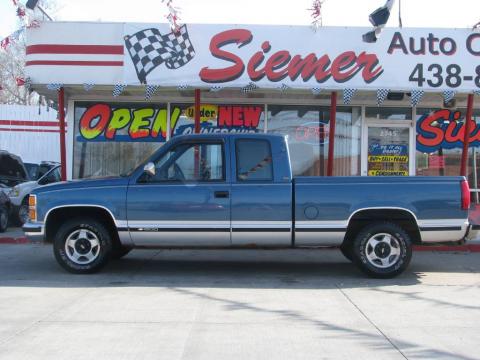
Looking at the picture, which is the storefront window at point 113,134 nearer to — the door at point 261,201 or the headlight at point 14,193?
the headlight at point 14,193

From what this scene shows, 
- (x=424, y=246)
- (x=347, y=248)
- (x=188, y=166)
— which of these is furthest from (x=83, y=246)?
(x=424, y=246)

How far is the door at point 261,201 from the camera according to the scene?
7695 millimetres

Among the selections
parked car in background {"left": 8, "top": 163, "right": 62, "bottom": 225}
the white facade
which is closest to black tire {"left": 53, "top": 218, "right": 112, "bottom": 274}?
parked car in background {"left": 8, "top": 163, "right": 62, "bottom": 225}

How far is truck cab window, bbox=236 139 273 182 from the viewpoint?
7.83 metres

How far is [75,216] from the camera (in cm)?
812

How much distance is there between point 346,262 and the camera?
968 centimetres

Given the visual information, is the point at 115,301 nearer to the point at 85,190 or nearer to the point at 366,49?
the point at 85,190

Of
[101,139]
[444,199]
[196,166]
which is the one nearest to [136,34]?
[101,139]

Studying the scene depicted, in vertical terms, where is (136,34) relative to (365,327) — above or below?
above

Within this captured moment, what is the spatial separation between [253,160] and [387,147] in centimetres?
649

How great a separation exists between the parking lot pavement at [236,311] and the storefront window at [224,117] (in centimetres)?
451

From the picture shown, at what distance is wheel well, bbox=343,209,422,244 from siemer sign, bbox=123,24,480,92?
156 inches

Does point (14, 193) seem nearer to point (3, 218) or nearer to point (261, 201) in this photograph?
point (3, 218)

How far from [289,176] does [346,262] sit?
2.69 metres
